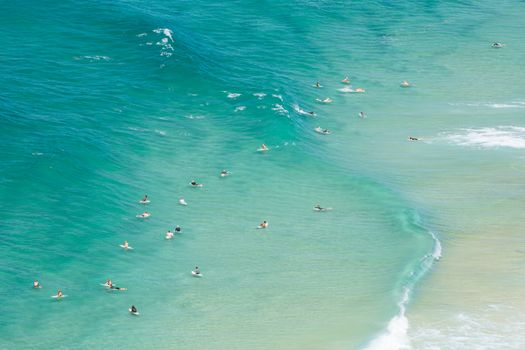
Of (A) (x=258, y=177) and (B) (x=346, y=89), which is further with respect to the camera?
(B) (x=346, y=89)

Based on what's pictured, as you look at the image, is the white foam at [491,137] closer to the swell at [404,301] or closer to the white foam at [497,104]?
the white foam at [497,104]

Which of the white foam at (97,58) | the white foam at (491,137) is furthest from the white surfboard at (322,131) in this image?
the white foam at (97,58)

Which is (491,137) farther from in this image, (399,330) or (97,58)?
(97,58)

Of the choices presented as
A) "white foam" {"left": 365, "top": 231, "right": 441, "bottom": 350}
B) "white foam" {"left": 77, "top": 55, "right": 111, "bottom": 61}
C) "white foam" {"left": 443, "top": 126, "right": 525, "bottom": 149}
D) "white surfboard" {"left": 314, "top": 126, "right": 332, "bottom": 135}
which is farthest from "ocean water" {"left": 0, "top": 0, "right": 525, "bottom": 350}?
"white foam" {"left": 77, "top": 55, "right": 111, "bottom": 61}

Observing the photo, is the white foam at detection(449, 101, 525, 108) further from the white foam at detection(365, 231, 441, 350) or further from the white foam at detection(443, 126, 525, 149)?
the white foam at detection(365, 231, 441, 350)

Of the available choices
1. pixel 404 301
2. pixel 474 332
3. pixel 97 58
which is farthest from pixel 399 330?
pixel 97 58
